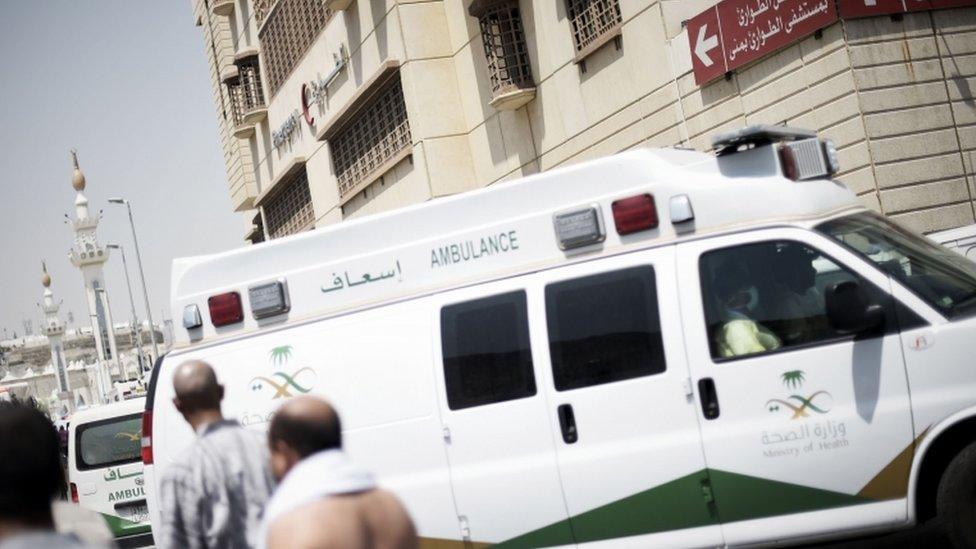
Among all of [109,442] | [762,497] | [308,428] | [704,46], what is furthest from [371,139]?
[308,428]

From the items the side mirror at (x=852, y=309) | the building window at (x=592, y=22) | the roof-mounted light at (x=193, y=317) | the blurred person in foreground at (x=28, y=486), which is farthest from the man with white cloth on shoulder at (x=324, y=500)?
the building window at (x=592, y=22)

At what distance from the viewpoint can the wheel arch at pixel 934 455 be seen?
6609 millimetres

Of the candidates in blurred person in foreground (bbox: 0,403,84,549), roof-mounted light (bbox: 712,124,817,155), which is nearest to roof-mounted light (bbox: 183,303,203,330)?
roof-mounted light (bbox: 712,124,817,155)

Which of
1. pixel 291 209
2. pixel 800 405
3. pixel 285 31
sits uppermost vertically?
pixel 285 31

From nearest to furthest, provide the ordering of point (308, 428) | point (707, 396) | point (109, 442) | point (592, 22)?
point (308, 428)
point (707, 396)
point (109, 442)
point (592, 22)

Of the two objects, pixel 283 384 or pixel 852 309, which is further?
pixel 283 384

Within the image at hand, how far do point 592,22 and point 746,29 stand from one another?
458 cm

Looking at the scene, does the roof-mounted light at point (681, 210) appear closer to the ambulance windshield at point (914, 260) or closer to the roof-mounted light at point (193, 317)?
the ambulance windshield at point (914, 260)

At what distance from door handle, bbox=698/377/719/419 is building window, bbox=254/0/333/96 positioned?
1060 inches

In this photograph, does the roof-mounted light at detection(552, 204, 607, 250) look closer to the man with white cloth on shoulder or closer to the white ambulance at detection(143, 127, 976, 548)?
the white ambulance at detection(143, 127, 976, 548)

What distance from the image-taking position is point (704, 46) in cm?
1938

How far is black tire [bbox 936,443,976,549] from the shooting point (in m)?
6.54

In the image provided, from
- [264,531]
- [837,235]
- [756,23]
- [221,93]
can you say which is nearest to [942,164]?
[756,23]

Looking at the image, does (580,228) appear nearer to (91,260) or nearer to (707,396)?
(707,396)
